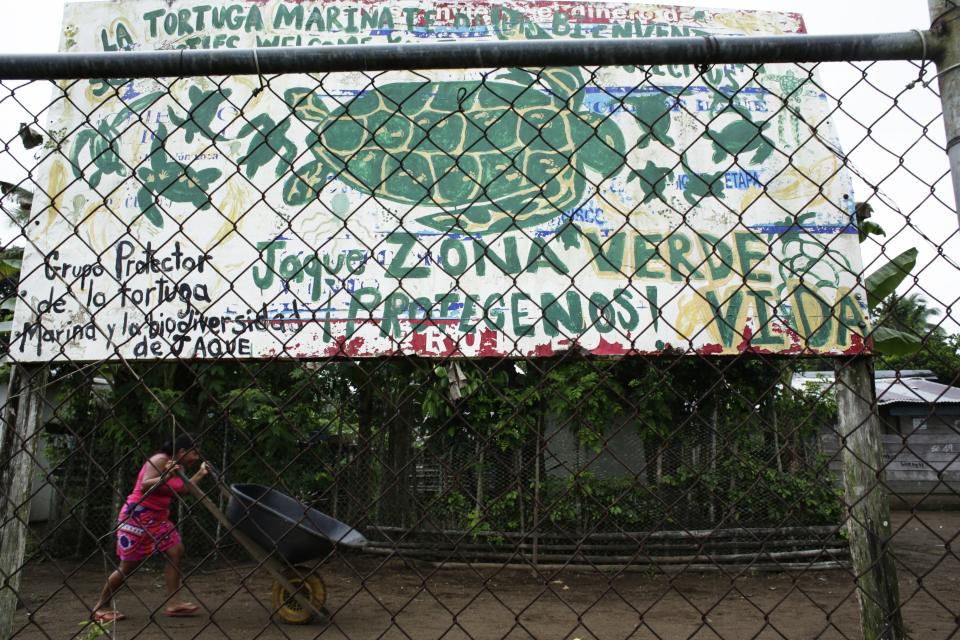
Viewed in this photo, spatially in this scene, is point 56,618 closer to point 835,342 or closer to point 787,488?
point 835,342

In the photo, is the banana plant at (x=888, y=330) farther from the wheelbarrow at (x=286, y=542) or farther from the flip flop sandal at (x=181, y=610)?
the flip flop sandal at (x=181, y=610)

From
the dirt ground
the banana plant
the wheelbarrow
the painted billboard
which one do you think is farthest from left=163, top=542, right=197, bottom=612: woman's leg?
the banana plant

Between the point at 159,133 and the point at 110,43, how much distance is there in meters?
0.73

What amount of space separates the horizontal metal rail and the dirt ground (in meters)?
3.42

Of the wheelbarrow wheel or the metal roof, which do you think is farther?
the metal roof

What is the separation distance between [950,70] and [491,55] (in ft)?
3.20

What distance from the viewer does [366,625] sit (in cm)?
564

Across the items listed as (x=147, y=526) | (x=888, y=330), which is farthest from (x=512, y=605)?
(x=888, y=330)

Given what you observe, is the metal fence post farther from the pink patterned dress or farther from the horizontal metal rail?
the pink patterned dress

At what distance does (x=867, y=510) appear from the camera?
3.04m

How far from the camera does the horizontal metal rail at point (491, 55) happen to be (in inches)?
59.5

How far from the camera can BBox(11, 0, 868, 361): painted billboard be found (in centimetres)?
288

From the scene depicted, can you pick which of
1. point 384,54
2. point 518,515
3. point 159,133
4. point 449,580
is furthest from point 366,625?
point 384,54

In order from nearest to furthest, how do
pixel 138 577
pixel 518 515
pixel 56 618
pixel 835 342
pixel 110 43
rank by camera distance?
1. pixel 835 342
2. pixel 110 43
3. pixel 56 618
4. pixel 138 577
5. pixel 518 515
